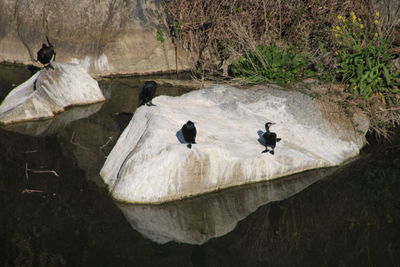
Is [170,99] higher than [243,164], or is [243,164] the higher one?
[170,99]

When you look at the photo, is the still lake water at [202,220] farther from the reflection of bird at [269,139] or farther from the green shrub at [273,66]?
the green shrub at [273,66]

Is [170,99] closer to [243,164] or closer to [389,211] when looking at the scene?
[243,164]

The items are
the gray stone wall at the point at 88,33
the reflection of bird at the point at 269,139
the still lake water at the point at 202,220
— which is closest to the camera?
the still lake water at the point at 202,220

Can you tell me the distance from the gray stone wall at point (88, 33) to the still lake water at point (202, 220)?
257 inches

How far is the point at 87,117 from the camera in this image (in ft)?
47.7

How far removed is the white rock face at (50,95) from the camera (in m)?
13.8

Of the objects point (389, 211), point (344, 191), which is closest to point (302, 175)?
point (344, 191)

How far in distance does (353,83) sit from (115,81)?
8.00m

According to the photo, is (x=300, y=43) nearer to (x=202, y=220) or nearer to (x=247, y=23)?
(x=247, y=23)

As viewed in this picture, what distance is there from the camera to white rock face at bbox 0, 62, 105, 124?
13789 mm

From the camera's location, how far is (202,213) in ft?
31.7

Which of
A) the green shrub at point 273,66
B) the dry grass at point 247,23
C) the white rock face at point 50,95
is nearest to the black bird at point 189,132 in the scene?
the green shrub at point 273,66

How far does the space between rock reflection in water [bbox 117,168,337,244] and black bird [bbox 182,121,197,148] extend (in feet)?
3.55

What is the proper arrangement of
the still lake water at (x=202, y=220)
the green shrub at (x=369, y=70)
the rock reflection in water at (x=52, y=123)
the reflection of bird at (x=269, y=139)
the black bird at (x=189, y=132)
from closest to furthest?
the still lake water at (x=202, y=220) < the black bird at (x=189, y=132) < the reflection of bird at (x=269, y=139) < the green shrub at (x=369, y=70) < the rock reflection in water at (x=52, y=123)
